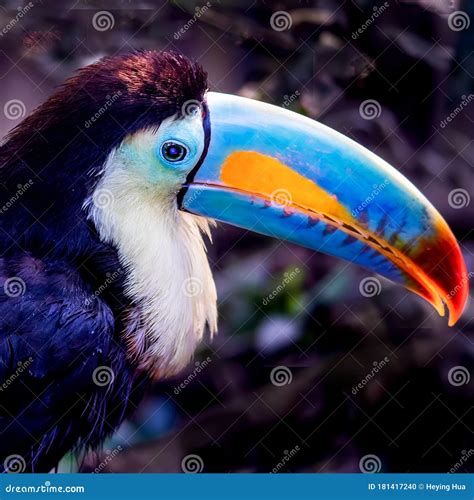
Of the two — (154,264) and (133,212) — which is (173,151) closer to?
(133,212)

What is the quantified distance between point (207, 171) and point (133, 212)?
264mm

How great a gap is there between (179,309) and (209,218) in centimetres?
31

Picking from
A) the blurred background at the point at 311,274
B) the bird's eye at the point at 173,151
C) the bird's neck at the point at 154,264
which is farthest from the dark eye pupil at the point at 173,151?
the blurred background at the point at 311,274

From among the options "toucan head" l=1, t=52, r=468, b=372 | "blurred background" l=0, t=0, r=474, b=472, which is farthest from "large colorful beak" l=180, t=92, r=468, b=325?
"blurred background" l=0, t=0, r=474, b=472

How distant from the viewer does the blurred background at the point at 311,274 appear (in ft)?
10.1

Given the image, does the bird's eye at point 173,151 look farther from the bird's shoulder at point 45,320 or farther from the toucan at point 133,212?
the bird's shoulder at point 45,320

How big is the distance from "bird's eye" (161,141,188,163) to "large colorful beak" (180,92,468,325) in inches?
2.6

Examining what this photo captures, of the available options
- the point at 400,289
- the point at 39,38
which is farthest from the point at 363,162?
the point at 39,38

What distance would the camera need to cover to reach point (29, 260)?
2738mm

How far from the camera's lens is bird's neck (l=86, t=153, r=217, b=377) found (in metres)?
2.79

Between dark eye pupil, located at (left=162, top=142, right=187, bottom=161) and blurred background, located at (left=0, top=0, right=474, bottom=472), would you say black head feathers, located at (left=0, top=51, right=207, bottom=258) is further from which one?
blurred background, located at (left=0, top=0, right=474, bottom=472)

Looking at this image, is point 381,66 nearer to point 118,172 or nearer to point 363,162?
point 363,162

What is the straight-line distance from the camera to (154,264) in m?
2.87

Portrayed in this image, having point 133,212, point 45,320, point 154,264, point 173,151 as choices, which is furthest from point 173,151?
point 45,320
